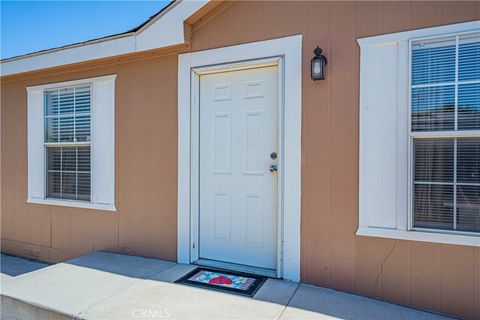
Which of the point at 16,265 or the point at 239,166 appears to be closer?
the point at 239,166

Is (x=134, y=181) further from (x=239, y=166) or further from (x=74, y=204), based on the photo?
(x=239, y=166)

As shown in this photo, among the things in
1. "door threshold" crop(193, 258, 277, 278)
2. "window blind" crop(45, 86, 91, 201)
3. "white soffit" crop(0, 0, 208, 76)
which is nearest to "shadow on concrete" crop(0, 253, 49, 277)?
"window blind" crop(45, 86, 91, 201)

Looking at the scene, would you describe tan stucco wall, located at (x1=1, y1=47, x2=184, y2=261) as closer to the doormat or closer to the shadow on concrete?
the shadow on concrete

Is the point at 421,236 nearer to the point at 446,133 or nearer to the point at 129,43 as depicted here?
the point at 446,133

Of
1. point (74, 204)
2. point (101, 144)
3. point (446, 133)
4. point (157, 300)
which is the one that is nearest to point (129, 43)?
point (101, 144)

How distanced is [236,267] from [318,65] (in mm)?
2277

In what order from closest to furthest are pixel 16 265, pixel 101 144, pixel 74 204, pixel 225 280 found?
pixel 225 280, pixel 101 144, pixel 74 204, pixel 16 265

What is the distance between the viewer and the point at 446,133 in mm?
2459

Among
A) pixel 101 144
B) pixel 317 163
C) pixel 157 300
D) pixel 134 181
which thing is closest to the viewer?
pixel 157 300

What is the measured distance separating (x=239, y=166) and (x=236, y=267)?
112 centimetres

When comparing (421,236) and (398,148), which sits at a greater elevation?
(398,148)

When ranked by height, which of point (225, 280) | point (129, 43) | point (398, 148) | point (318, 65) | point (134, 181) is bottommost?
point (225, 280)

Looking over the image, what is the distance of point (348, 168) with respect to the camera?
2803 mm

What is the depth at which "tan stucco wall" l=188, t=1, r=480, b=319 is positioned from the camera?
247 centimetres
